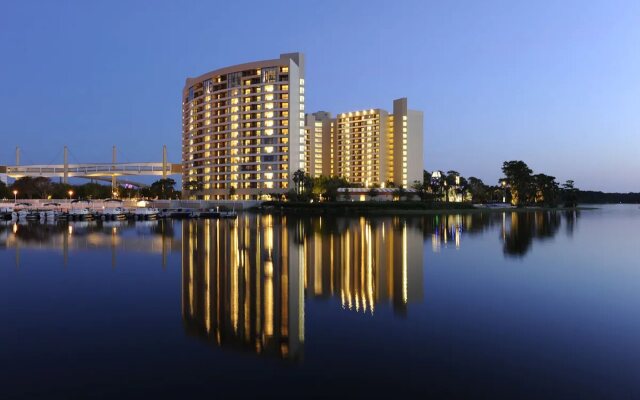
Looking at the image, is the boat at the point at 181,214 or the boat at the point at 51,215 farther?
the boat at the point at 181,214

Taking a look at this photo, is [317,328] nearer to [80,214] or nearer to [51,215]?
[80,214]

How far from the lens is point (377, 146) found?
18300cm

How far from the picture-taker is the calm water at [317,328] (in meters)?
9.12

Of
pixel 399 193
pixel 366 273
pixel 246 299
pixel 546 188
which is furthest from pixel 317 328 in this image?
pixel 546 188

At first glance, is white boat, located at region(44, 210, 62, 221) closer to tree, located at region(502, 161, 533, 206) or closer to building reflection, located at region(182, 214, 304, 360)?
building reflection, located at region(182, 214, 304, 360)

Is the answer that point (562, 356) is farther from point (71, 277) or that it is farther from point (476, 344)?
point (71, 277)

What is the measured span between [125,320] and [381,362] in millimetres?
7991

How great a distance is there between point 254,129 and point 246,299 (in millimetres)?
126039

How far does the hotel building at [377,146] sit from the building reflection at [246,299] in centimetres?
15429

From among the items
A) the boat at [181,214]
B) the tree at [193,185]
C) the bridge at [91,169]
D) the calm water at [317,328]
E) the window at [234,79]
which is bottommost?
the calm water at [317,328]

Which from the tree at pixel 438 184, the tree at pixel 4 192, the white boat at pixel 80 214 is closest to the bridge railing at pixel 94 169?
the tree at pixel 4 192

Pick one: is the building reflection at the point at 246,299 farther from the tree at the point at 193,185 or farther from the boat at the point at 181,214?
the tree at the point at 193,185

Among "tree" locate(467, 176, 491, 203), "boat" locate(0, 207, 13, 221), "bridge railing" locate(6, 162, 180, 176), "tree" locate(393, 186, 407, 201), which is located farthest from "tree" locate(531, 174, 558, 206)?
"boat" locate(0, 207, 13, 221)

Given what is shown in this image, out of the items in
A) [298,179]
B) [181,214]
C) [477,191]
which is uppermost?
[298,179]
